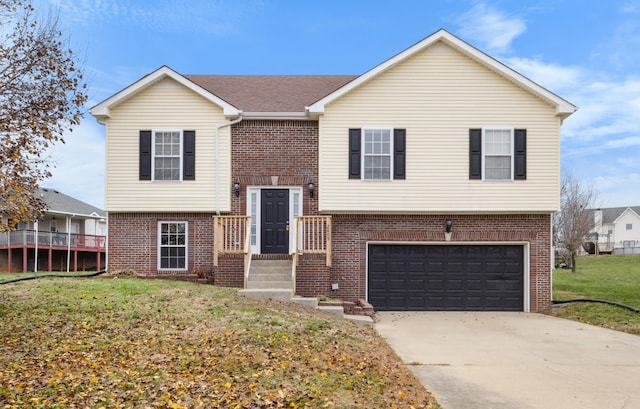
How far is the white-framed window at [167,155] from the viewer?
15.9m

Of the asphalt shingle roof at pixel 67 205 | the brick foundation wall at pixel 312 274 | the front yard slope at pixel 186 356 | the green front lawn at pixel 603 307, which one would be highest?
the asphalt shingle roof at pixel 67 205

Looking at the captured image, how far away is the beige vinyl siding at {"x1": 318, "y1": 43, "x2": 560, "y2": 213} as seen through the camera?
49.9 feet

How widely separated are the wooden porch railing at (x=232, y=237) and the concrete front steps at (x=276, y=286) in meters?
0.33

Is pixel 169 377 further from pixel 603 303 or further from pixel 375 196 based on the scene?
pixel 603 303

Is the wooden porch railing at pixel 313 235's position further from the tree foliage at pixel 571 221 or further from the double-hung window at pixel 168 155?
the tree foliage at pixel 571 221

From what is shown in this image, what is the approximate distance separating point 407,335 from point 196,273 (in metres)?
7.10

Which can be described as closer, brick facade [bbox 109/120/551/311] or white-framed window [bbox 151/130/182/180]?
brick facade [bbox 109/120/551/311]

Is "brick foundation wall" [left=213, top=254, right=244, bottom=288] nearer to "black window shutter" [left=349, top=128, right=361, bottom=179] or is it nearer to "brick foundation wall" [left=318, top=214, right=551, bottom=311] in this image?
"brick foundation wall" [left=318, top=214, right=551, bottom=311]

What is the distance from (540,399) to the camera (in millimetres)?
6617

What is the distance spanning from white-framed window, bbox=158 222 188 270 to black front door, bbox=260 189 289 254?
2425 mm

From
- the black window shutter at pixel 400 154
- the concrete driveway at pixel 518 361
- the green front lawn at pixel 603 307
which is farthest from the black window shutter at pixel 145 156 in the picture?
the green front lawn at pixel 603 307

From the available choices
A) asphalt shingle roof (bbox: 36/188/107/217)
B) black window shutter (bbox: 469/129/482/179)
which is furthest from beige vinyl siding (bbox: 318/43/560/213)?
asphalt shingle roof (bbox: 36/188/107/217)

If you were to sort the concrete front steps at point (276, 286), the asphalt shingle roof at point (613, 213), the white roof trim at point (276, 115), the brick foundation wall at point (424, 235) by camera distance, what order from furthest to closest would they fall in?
the asphalt shingle roof at point (613, 213), the white roof trim at point (276, 115), the brick foundation wall at point (424, 235), the concrete front steps at point (276, 286)

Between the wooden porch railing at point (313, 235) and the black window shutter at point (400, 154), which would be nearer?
the wooden porch railing at point (313, 235)
